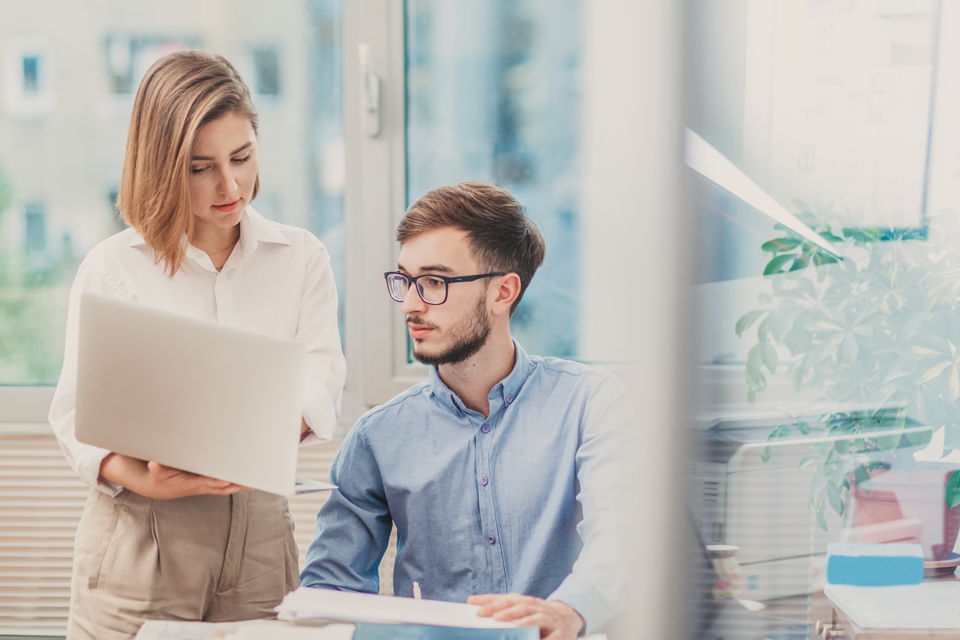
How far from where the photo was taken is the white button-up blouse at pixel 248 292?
3.56 feet

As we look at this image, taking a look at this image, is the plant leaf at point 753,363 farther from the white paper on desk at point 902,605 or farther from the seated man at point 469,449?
the seated man at point 469,449

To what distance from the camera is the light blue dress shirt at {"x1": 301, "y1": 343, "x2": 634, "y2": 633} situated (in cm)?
113

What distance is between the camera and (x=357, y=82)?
84.0 inches

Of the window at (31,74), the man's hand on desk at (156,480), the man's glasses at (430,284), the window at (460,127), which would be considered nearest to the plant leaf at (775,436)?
the man's hand on desk at (156,480)

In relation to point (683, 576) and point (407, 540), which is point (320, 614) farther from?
point (683, 576)

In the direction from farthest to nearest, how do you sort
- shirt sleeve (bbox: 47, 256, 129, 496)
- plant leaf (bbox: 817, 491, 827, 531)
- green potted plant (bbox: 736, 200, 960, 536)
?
shirt sleeve (bbox: 47, 256, 129, 496), plant leaf (bbox: 817, 491, 827, 531), green potted plant (bbox: 736, 200, 960, 536)

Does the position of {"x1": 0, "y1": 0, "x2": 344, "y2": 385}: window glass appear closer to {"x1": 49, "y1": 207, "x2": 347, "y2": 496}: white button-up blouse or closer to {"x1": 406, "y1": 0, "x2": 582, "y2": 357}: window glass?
{"x1": 406, "y1": 0, "x2": 582, "y2": 357}: window glass

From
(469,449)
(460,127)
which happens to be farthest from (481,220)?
(460,127)

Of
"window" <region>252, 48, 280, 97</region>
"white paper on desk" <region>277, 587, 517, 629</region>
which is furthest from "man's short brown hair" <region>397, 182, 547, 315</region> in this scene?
"window" <region>252, 48, 280, 97</region>

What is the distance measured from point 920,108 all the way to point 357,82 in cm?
181

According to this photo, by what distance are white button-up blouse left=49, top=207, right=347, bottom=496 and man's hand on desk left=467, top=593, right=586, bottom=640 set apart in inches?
16.8

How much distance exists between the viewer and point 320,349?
1.19 meters

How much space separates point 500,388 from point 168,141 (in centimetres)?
66

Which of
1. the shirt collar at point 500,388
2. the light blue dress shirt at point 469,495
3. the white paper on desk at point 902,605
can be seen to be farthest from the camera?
the shirt collar at point 500,388
